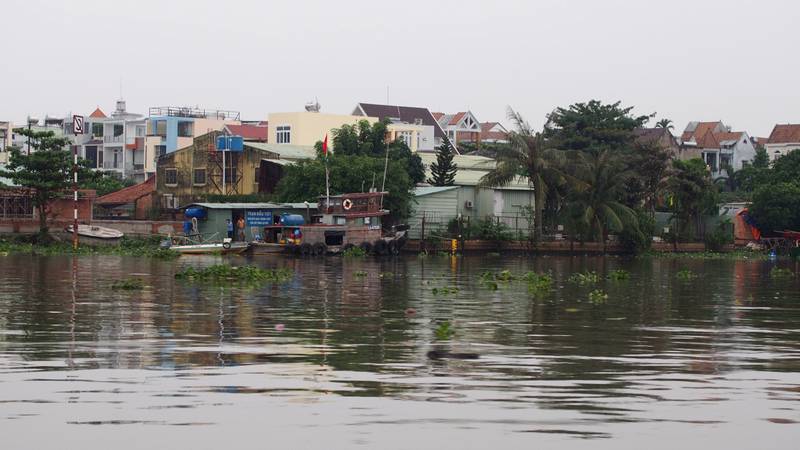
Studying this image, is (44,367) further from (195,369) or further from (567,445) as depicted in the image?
(567,445)

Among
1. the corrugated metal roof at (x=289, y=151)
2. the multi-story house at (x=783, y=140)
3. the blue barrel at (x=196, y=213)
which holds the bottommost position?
the blue barrel at (x=196, y=213)

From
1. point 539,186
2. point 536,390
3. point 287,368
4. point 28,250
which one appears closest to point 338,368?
point 287,368

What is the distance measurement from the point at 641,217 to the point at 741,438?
190 feet

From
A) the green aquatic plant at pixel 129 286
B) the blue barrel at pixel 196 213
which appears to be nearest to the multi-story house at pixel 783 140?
the blue barrel at pixel 196 213

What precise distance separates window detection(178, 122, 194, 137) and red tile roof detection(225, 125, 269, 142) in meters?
3.14

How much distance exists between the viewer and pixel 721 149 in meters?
121

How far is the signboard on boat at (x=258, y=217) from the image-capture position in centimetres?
6128

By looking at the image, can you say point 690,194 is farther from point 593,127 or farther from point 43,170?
point 43,170

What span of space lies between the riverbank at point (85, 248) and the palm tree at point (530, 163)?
19433 millimetres

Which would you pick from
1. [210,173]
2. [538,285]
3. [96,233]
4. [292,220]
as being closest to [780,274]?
[538,285]

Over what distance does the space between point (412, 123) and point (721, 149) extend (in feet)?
119

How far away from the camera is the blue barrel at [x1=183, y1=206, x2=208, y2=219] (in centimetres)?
5925

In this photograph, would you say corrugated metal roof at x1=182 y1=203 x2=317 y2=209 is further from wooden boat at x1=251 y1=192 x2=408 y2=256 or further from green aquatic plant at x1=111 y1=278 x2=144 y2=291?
green aquatic plant at x1=111 y1=278 x2=144 y2=291

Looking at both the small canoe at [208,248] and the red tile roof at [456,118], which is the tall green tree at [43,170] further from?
the red tile roof at [456,118]
